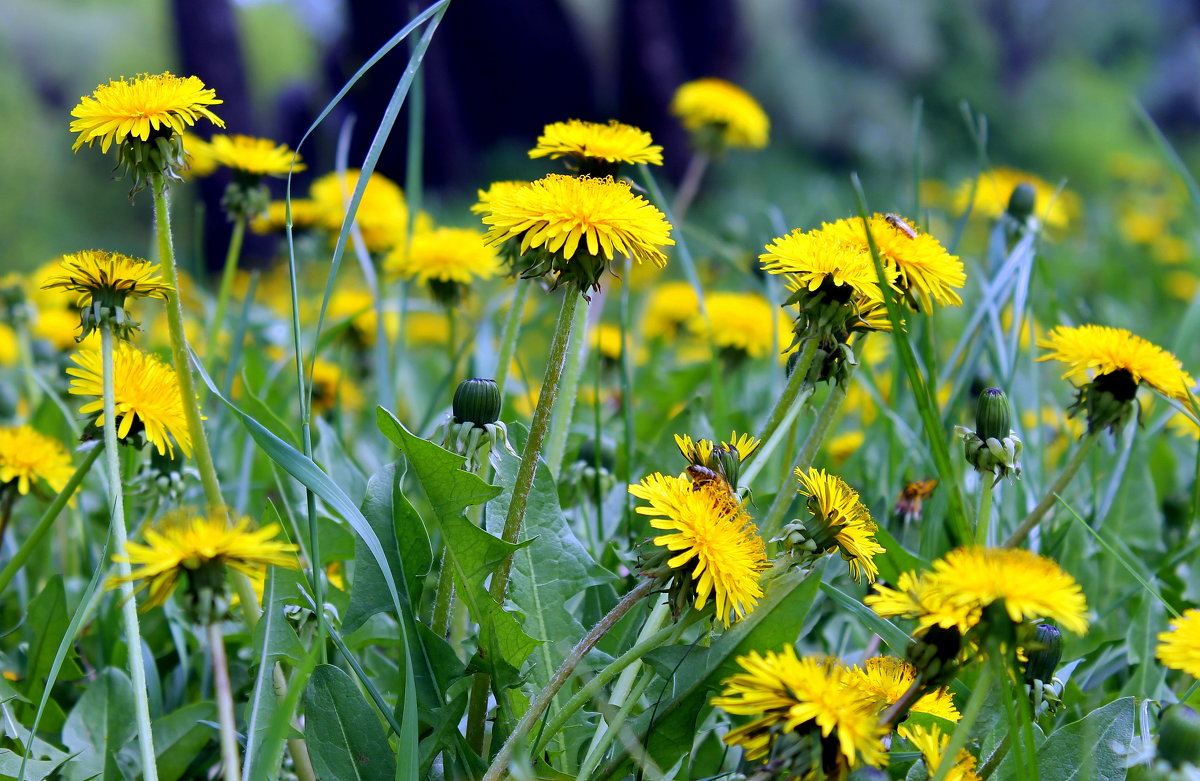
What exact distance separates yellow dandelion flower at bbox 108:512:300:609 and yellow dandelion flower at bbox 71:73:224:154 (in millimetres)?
283

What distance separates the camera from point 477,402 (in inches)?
28.6

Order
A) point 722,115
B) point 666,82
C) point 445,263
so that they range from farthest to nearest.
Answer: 1. point 666,82
2. point 722,115
3. point 445,263

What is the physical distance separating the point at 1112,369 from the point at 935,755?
0.40 meters

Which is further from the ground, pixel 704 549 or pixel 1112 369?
pixel 1112 369

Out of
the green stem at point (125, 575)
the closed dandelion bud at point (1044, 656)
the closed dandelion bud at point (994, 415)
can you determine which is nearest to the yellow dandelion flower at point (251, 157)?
the green stem at point (125, 575)

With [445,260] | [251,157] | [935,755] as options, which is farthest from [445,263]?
[935,755]

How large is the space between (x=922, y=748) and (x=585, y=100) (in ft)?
25.1

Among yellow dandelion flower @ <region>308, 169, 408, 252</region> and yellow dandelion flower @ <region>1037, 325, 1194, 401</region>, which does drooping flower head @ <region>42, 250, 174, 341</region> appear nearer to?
yellow dandelion flower @ <region>1037, 325, 1194, 401</region>

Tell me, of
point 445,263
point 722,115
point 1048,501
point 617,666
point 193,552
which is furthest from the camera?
point 722,115

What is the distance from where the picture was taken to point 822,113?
25.6 feet

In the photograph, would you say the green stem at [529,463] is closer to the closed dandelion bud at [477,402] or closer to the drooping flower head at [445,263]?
the closed dandelion bud at [477,402]

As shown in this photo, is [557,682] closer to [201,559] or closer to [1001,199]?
[201,559]

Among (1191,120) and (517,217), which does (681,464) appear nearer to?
(517,217)

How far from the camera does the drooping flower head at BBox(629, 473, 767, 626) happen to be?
1.87 feet
